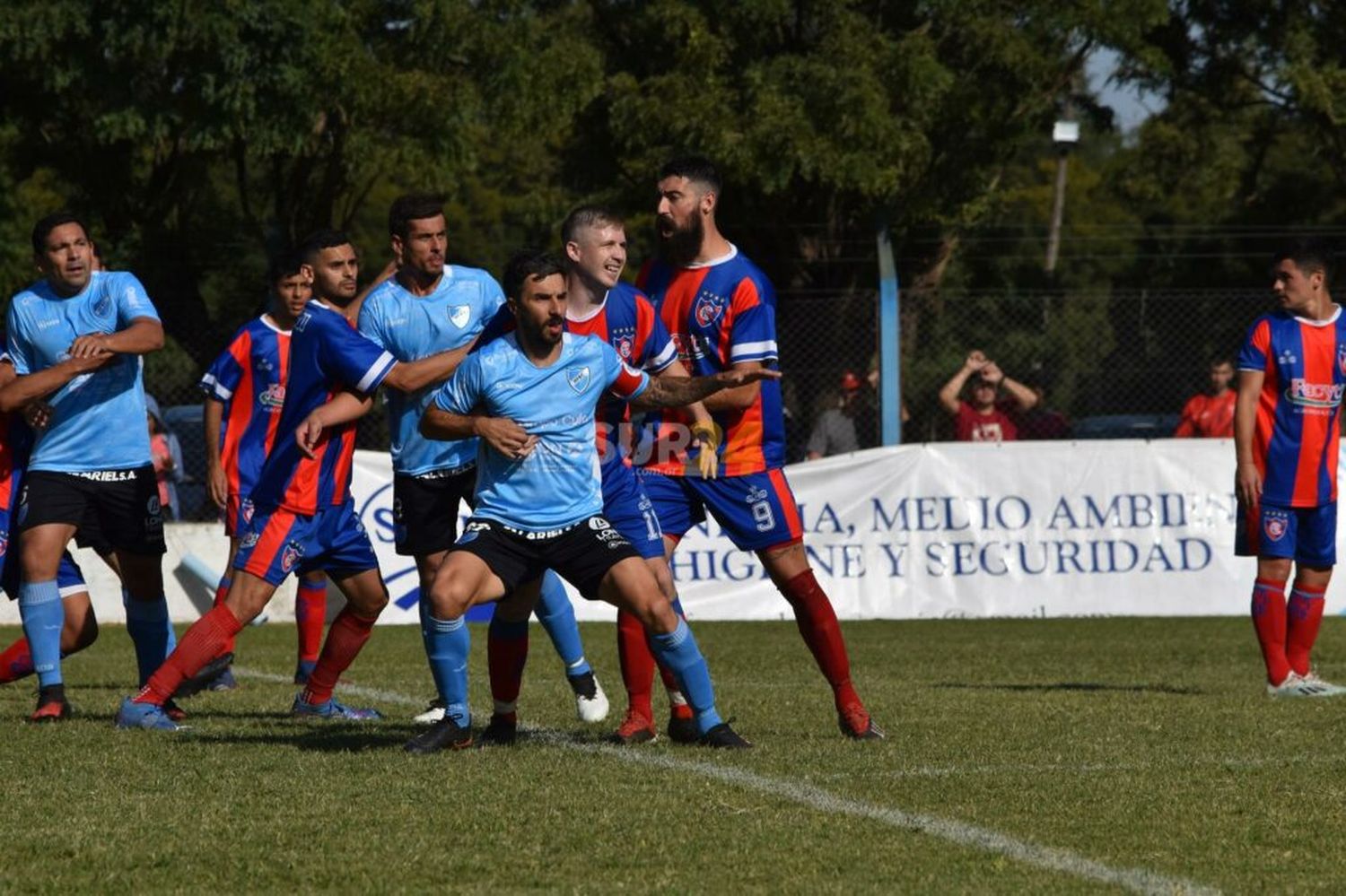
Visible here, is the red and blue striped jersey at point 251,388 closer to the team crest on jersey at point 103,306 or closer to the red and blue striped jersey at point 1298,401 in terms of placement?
the team crest on jersey at point 103,306

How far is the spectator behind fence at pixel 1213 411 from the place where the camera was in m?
17.2

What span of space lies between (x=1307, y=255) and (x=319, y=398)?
4.75 m

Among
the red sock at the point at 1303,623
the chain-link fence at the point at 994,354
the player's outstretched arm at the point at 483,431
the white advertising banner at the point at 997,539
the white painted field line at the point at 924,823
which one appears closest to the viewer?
the white painted field line at the point at 924,823

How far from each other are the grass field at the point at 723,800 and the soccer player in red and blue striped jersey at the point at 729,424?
47 centimetres

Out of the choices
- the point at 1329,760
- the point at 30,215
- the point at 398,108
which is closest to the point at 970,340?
the point at 398,108

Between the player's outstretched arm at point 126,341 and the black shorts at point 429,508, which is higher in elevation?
the player's outstretched arm at point 126,341

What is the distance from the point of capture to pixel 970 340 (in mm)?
18953

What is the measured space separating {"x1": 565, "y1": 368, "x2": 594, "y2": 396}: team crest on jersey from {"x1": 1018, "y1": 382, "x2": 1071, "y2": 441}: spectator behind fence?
11.2 m

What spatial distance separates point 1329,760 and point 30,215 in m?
18.6

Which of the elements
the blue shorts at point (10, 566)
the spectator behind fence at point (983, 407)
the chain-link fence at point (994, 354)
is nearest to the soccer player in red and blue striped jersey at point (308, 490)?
the blue shorts at point (10, 566)

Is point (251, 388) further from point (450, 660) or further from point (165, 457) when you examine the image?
point (165, 457)

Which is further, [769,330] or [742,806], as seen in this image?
[769,330]

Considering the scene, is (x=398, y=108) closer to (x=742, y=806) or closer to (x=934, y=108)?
(x=934, y=108)

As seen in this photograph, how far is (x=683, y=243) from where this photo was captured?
7.88 metres
